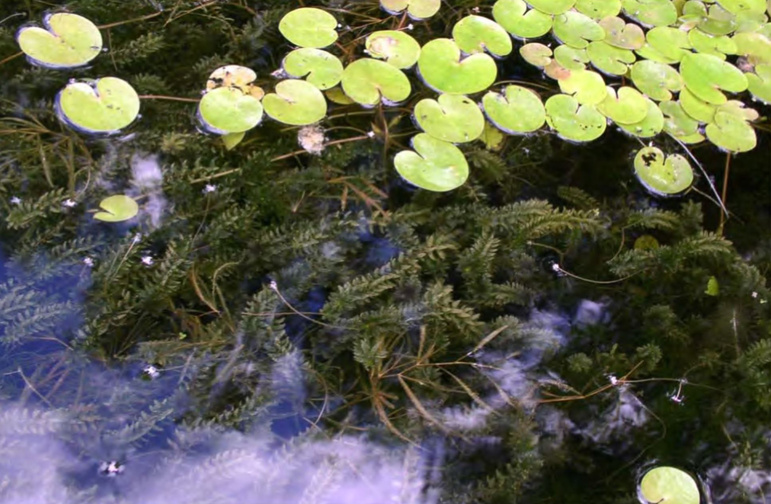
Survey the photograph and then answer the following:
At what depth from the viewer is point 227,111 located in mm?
2008

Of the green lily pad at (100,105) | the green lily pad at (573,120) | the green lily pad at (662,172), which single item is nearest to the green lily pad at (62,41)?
the green lily pad at (100,105)

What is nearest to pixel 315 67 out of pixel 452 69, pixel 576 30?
pixel 452 69

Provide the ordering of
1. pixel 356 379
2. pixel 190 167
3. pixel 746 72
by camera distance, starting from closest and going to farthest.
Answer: pixel 356 379 < pixel 190 167 < pixel 746 72

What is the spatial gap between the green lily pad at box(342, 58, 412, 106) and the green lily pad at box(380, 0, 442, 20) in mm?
A: 364

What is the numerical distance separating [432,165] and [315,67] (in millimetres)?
537

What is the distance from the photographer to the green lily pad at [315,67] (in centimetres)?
212

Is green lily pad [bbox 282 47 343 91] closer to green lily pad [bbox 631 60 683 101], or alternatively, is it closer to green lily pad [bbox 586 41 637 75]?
green lily pad [bbox 586 41 637 75]

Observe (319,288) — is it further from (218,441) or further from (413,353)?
(218,441)

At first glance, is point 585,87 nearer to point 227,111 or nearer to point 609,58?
point 609,58

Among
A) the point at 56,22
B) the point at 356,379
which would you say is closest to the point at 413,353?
the point at 356,379

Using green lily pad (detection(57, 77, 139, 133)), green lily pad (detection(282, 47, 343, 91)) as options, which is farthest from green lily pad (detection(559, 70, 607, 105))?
green lily pad (detection(57, 77, 139, 133))

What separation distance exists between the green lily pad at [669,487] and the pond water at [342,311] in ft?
0.16

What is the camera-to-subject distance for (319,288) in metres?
1.82

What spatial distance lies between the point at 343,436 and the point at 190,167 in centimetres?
95
